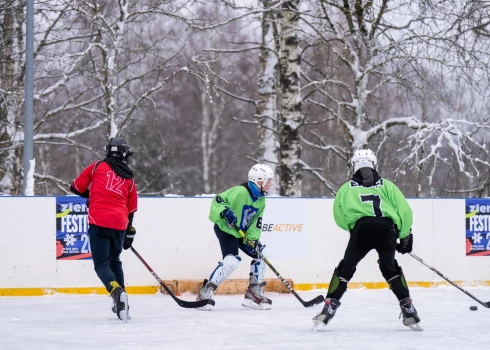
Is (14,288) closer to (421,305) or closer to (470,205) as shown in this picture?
(421,305)

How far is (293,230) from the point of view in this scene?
9672mm

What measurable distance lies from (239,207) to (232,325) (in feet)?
4.48

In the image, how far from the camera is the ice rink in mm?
5906

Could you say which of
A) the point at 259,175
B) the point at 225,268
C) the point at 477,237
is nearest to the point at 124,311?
the point at 225,268

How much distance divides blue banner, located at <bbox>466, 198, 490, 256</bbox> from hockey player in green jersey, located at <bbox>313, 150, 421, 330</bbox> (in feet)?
12.6

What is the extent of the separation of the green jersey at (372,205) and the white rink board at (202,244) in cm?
311

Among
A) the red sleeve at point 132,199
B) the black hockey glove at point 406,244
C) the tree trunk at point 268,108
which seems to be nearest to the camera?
the black hockey glove at point 406,244

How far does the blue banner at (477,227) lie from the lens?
10.1m

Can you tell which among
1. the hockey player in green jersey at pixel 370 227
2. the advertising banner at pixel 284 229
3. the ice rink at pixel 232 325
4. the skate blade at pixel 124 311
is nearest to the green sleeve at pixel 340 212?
the hockey player in green jersey at pixel 370 227

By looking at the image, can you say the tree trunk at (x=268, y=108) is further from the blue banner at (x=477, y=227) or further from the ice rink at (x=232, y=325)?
the ice rink at (x=232, y=325)

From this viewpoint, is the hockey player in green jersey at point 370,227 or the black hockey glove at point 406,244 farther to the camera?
the black hockey glove at point 406,244

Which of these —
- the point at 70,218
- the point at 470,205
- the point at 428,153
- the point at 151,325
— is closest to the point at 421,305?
the point at 470,205

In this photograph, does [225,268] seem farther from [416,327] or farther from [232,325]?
[416,327]

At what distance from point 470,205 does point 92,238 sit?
483 centimetres
